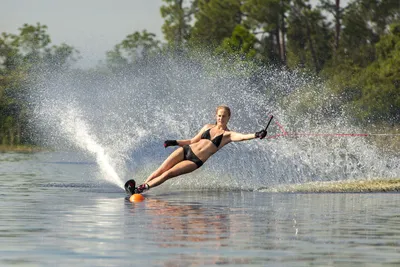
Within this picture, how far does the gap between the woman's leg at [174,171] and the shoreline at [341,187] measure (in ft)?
5.24

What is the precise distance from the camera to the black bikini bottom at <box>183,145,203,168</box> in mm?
17766

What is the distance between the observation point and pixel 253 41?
7375 centimetres

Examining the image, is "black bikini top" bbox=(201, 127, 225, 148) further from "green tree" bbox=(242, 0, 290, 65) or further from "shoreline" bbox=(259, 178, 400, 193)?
"green tree" bbox=(242, 0, 290, 65)

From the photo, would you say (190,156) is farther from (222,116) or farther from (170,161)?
(222,116)

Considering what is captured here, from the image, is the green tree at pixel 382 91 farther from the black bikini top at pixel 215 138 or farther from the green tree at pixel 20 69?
the black bikini top at pixel 215 138

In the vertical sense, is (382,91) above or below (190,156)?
above

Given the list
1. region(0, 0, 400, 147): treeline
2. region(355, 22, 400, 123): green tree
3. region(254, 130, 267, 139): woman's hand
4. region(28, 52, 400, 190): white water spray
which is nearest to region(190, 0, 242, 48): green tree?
region(0, 0, 400, 147): treeline

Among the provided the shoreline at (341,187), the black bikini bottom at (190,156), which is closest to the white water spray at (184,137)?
the shoreline at (341,187)

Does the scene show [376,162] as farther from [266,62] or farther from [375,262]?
[266,62]

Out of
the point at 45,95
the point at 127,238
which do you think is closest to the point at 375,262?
the point at 127,238

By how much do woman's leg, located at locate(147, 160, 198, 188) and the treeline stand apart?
40.5 m

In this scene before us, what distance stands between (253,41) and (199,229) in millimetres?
61769

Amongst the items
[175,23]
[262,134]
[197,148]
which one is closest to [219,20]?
[175,23]

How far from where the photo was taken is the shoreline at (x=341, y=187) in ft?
62.0
